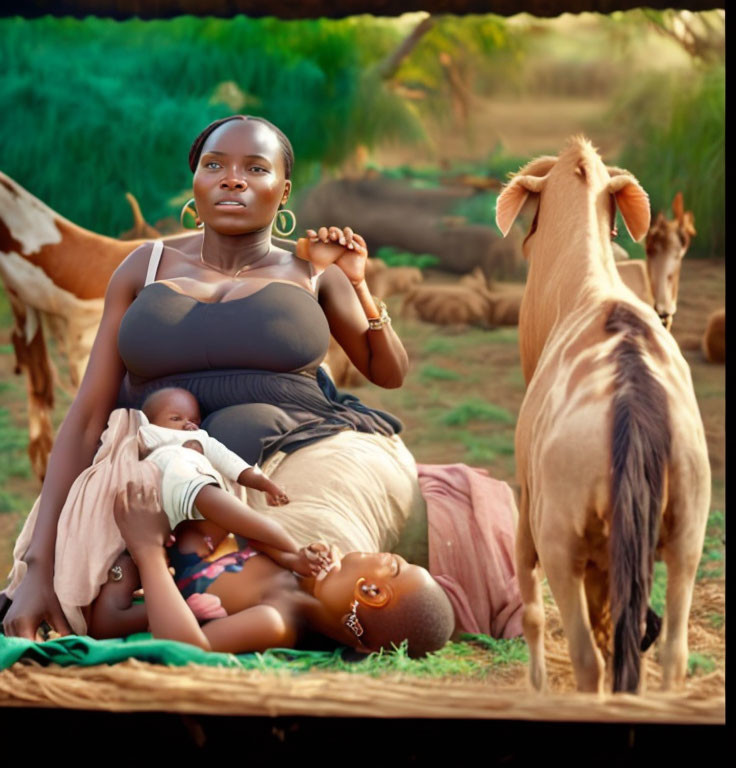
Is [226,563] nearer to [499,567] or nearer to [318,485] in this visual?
[318,485]

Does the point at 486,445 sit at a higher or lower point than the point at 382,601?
higher

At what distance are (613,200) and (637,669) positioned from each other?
1468 millimetres

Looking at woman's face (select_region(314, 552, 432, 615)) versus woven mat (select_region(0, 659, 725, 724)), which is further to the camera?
woman's face (select_region(314, 552, 432, 615))

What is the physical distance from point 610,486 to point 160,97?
4052 mm

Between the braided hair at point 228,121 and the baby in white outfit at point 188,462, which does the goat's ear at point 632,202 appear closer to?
the braided hair at point 228,121

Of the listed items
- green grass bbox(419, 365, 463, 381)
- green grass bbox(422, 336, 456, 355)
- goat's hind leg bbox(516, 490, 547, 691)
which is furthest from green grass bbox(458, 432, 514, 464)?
goat's hind leg bbox(516, 490, 547, 691)

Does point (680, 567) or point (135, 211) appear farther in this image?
point (135, 211)

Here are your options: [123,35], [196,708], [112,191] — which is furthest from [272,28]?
[196,708]

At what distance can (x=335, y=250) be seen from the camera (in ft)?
13.5

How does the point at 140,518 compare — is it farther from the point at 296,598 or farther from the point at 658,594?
the point at 658,594

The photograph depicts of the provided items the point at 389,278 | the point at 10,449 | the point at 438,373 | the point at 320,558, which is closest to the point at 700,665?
the point at 320,558

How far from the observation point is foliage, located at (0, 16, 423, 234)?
6375 millimetres

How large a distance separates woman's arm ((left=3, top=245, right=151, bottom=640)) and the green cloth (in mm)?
200

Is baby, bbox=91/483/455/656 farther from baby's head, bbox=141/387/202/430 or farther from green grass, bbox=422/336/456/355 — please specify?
green grass, bbox=422/336/456/355
